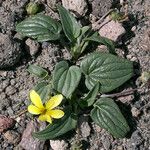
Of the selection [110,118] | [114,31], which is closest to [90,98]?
[110,118]

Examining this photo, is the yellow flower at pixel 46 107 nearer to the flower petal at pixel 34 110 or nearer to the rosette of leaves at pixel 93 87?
the flower petal at pixel 34 110

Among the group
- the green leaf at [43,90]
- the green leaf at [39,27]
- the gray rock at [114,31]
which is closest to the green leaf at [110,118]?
the green leaf at [43,90]

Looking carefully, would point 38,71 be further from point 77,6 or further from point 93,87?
point 77,6

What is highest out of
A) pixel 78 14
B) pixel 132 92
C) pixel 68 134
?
pixel 78 14

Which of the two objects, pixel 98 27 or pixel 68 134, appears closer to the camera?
pixel 68 134

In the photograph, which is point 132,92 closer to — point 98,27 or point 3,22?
point 98,27

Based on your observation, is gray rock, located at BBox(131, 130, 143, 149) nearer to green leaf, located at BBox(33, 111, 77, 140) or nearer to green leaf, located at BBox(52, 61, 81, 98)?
green leaf, located at BBox(33, 111, 77, 140)

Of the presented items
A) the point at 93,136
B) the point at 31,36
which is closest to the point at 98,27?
the point at 31,36
